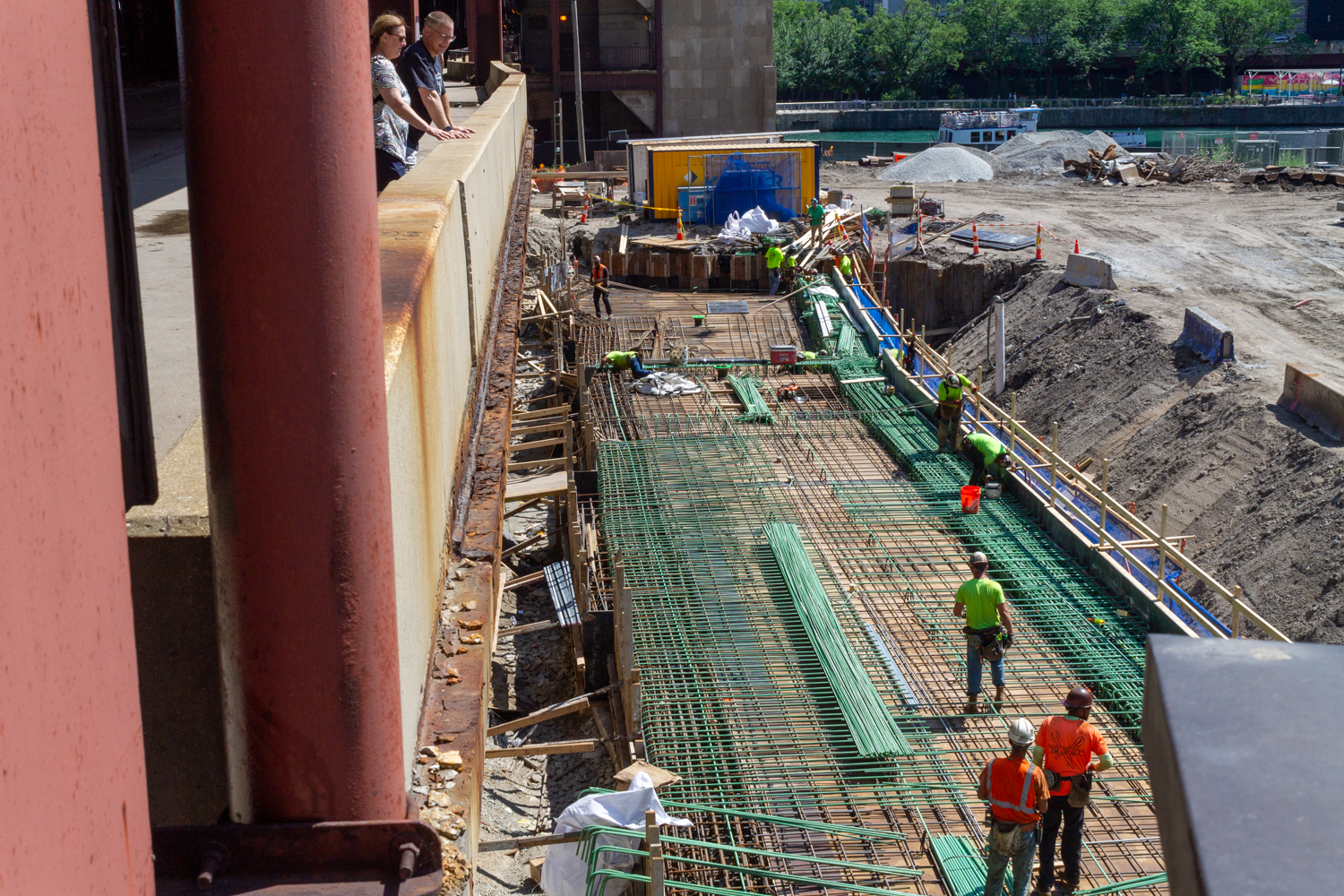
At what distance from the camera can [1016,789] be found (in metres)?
8.38

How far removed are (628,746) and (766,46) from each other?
173ft

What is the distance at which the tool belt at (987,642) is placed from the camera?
11695 mm

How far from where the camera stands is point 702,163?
1446 inches

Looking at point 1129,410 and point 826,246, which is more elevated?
point 826,246

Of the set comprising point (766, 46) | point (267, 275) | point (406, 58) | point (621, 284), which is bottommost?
point (621, 284)

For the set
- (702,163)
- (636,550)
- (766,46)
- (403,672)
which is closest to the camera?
(403,672)

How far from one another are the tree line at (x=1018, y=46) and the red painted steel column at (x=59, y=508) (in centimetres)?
11229

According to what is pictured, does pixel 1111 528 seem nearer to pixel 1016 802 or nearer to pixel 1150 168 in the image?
pixel 1016 802

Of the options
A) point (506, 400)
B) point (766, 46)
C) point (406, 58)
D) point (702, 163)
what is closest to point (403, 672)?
point (506, 400)

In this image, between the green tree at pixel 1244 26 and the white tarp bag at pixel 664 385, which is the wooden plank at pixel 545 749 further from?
the green tree at pixel 1244 26

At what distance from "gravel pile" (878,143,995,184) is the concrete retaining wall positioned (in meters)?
42.1

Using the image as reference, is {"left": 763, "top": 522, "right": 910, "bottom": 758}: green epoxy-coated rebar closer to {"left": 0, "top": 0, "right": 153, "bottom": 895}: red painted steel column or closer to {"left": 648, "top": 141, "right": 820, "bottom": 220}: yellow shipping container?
{"left": 0, "top": 0, "right": 153, "bottom": 895}: red painted steel column

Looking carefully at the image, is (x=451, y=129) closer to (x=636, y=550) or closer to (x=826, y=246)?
(x=636, y=550)

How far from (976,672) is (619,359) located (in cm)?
1278
